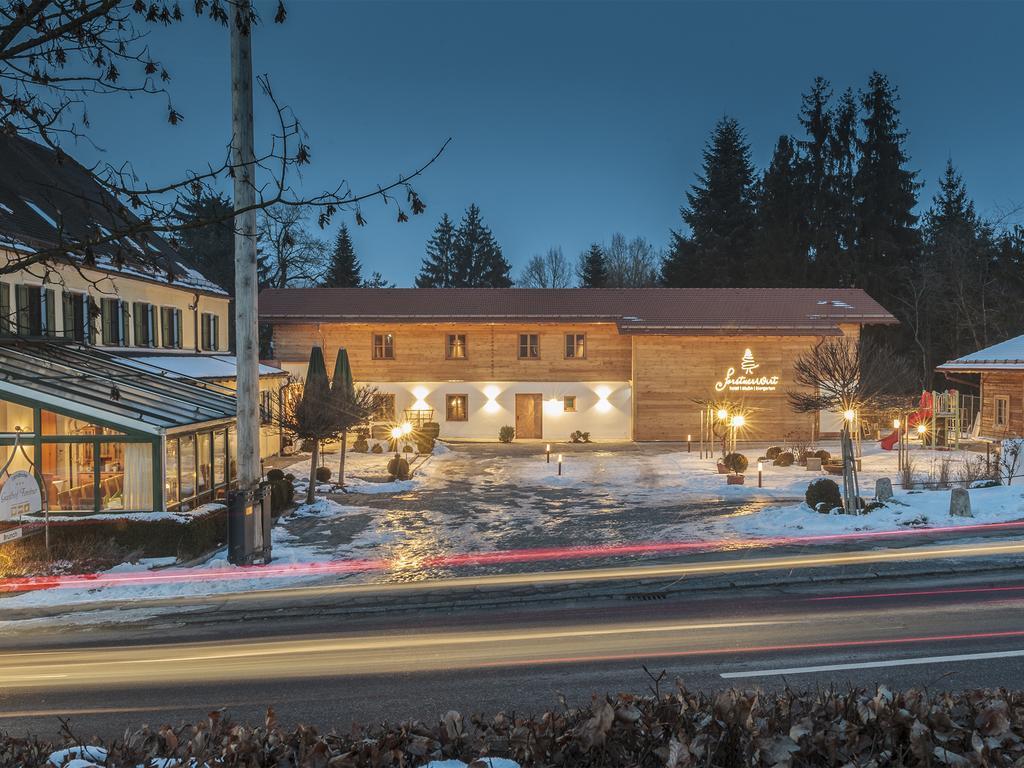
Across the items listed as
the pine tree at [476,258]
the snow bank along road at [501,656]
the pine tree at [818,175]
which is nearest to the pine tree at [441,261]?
the pine tree at [476,258]

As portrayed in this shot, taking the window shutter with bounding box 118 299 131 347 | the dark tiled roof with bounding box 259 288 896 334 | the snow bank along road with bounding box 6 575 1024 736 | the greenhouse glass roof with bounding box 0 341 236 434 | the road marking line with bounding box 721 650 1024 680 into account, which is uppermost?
the dark tiled roof with bounding box 259 288 896 334

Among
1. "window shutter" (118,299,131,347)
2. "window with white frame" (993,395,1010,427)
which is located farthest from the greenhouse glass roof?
"window with white frame" (993,395,1010,427)

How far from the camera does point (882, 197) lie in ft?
181

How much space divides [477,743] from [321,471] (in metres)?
20.4

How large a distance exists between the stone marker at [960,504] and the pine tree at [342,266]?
55702 mm

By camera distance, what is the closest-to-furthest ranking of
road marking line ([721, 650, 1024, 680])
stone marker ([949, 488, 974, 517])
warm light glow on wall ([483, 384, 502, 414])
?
road marking line ([721, 650, 1024, 680]) → stone marker ([949, 488, 974, 517]) → warm light glow on wall ([483, 384, 502, 414])

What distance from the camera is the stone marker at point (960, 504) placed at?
1631 cm

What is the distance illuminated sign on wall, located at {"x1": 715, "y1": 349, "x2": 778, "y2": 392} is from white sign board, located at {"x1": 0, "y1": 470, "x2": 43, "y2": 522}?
2897cm

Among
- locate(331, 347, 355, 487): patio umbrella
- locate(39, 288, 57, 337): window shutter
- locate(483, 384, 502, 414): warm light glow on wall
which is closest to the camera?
locate(39, 288, 57, 337): window shutter

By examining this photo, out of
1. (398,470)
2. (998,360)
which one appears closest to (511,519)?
(398,470)

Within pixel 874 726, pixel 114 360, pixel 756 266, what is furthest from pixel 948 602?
pixel 756 266

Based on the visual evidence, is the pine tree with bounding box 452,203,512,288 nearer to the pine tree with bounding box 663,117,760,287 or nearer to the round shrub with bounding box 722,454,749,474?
the pine tree with bounding box 663,117,760,287

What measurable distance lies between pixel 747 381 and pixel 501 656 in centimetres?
2920

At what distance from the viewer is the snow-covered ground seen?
1338 cm
